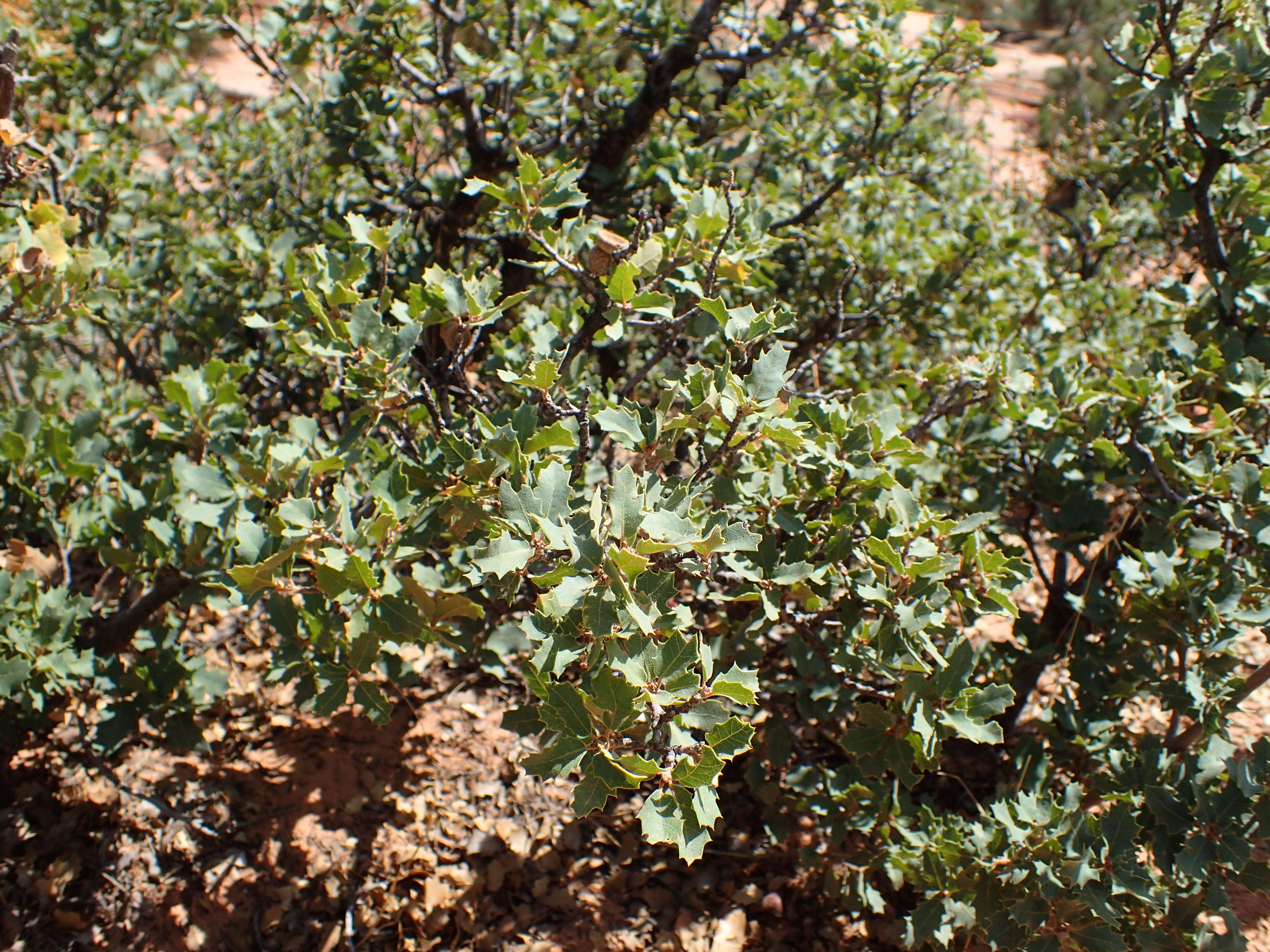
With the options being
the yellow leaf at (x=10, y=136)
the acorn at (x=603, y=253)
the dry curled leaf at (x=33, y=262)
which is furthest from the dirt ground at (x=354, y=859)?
the acorn at (x=603, y=253)

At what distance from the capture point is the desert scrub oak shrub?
1.57m

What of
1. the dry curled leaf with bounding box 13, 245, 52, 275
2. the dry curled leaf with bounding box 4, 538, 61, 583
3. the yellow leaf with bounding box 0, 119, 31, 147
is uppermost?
the yellow leaf with bounding box 0, 119, 31, 147

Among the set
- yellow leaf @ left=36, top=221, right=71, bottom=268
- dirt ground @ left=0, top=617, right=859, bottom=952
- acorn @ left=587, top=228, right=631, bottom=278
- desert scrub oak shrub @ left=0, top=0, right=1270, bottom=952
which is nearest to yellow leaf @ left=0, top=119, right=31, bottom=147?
desert scrub oak shrub @ left=0, top=0, right=1270, bottom=952

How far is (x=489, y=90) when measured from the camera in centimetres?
282

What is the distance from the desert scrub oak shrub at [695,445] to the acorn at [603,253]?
0.01m

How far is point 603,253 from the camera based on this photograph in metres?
1.77

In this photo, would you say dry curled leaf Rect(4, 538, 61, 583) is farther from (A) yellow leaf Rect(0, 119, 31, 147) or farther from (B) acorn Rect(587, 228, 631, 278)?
Answer: (B) acorn Rect(587, 228, 631, 278)

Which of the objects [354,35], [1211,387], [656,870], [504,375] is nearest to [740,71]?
[354,35]

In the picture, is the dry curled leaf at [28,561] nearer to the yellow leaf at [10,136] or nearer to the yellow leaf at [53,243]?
the yellow leaf at [53,243]

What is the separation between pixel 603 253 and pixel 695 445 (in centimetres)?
43

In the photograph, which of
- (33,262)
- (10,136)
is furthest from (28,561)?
(10,136)

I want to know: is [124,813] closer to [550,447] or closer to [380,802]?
[380,802]

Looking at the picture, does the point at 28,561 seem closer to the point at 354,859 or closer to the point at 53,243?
the point at 53,243

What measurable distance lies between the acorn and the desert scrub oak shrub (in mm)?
13
